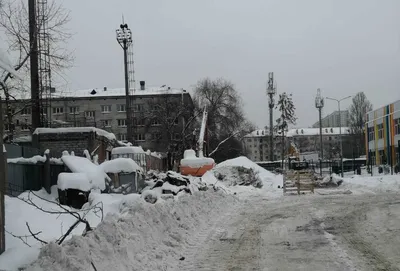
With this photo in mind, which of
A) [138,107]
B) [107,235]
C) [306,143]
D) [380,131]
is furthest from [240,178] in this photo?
[306,143]

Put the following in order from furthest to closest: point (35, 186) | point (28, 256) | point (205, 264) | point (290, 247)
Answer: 1. point (35, 186)
2. point (290, 247)
3. point (205, 264)
4. point (28, 256)

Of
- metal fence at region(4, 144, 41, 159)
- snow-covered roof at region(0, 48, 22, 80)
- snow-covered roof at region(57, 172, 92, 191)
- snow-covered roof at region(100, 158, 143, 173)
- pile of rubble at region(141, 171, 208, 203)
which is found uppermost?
snow-covered roof at region(0, 48, 22, 80)

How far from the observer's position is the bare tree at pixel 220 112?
6756 cm

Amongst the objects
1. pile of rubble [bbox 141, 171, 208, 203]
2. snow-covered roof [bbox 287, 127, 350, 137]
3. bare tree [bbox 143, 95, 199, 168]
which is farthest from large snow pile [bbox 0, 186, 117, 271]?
snow-covered roof [bbox 287, 127, 350, 137]

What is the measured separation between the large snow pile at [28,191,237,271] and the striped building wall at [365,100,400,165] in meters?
44.2

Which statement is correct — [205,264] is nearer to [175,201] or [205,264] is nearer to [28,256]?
[28,256]

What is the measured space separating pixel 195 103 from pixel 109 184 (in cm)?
5708

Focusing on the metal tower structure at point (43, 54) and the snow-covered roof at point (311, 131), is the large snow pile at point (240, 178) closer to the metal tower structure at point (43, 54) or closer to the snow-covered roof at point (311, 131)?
the metal tower structure at point (43, 54)

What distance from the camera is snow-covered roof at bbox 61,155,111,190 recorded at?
42.7 feet

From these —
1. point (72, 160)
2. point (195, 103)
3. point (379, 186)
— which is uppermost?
point (195, 103)

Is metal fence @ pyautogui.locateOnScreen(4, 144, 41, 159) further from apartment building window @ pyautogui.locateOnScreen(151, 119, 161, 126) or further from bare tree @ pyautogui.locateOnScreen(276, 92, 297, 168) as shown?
bare tree @ pyautogui.locateOnScreen(276, 92, 297, 168)

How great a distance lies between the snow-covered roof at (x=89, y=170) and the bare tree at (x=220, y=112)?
50730 millimetres

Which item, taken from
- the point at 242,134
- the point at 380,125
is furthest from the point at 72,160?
the point at 242,134

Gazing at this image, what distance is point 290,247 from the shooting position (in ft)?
28.8
